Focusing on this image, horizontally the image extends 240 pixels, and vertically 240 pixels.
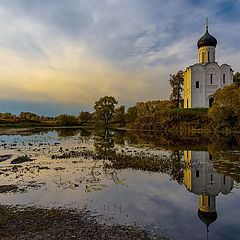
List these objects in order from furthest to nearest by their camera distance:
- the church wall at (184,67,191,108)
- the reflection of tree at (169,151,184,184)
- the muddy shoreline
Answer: the church wall at (184,67,191,108) < the reflection of tree at (169,151,184,184) < the muddy shoreline

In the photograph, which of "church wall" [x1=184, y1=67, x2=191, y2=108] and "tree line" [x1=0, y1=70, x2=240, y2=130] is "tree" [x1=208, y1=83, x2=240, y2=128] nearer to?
"tree line" [x1=0, y1=70, x2=240, y2=130]

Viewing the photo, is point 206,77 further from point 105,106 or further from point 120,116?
point 120,116

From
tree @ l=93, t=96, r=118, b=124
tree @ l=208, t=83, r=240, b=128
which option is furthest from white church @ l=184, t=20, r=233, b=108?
tree @ l=93, t=96, r=118, b=124

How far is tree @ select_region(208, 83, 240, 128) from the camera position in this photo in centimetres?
3797

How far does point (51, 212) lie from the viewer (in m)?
6.91

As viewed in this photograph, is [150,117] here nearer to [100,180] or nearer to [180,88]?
[180,88]

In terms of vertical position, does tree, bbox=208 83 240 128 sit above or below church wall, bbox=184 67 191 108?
below

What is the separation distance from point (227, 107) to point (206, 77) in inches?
624

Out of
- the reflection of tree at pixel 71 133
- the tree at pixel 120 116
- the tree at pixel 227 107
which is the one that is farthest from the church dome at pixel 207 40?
the tree at pixel 120 116

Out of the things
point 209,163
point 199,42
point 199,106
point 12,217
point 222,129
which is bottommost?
point 12,217

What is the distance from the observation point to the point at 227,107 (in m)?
39.2

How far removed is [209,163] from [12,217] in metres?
12.6

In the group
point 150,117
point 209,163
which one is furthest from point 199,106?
point 209,163

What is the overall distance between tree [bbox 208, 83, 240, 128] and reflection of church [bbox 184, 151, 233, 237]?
28814 millimetres
